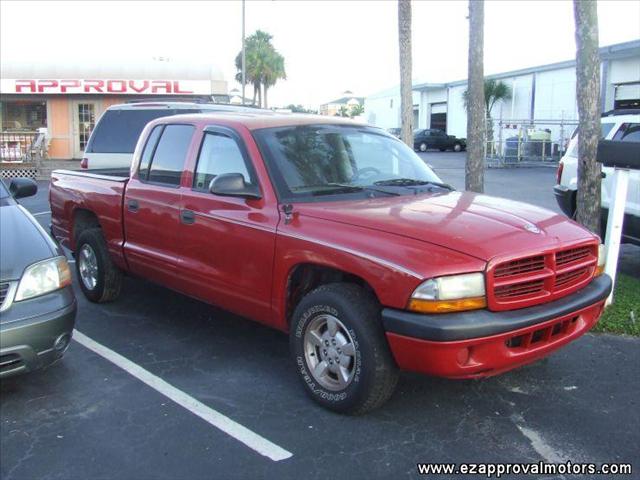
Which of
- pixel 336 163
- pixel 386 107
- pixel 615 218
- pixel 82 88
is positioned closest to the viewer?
pixel 336 163

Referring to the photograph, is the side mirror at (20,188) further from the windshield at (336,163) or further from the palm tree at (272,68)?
the palm tree at (272,68)

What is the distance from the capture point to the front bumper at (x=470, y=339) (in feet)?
11.1

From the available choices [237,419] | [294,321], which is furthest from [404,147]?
[237,419]

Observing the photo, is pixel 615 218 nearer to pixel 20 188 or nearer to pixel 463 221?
pixel 463 221

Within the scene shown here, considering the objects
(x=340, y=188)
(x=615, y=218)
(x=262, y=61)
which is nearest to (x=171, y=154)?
(x=340, y=188)

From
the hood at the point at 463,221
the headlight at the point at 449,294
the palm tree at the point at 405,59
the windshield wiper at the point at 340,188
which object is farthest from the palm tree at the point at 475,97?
the headlight at the point at 449,294

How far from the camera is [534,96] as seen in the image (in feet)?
114

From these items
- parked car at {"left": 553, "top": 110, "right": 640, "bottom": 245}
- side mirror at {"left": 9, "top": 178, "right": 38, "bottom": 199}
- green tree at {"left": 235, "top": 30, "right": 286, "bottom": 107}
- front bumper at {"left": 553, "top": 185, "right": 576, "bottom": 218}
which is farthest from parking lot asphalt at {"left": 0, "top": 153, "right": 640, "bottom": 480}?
green tree at {"left": 235, "top": 30, "right": 286, "bottom": 107}

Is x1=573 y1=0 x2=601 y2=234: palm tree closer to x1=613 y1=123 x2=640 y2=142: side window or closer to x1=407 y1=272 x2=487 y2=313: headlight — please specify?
x1=613 y1=123 x2=640 y2=142: side window

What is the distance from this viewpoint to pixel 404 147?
17.7ft

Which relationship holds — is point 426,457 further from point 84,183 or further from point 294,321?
point 84,183

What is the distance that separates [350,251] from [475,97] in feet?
16.6

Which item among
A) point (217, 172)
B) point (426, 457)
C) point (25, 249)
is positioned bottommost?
point (426, 457)

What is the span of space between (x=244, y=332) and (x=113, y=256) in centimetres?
149
